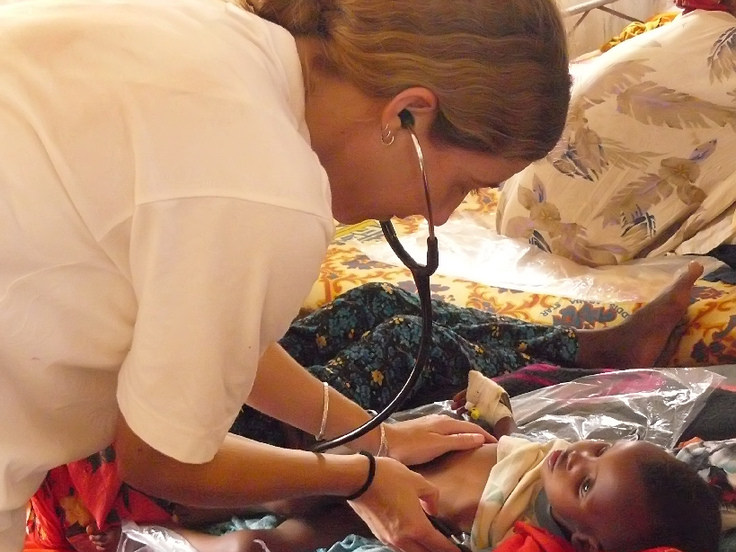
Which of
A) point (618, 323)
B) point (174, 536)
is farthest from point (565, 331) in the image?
point (174, 536)

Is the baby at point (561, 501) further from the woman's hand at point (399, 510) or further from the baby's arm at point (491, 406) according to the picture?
the woman's hand at point (399, 510)

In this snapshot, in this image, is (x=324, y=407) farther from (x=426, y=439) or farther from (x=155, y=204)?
(x=155, y=204)

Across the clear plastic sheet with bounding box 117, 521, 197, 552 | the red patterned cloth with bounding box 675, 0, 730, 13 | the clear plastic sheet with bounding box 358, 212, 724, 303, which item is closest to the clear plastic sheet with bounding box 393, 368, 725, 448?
the clear plastic sheet with bounding box 358, 212, 724, 303

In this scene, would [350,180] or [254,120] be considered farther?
[350,180]

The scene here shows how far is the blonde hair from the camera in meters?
0.74

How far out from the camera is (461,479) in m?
1.28

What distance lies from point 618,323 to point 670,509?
0.73 m

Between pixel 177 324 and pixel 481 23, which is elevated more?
pixel 481 23

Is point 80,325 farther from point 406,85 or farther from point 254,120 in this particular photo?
point 406,85

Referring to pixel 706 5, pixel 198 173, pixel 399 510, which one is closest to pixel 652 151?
pixel 706 5

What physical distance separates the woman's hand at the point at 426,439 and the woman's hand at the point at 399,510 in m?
0.19

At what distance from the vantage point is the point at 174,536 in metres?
1.25

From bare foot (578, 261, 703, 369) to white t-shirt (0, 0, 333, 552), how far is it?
114 centimetres

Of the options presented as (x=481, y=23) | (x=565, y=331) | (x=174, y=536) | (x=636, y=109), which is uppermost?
(x=481, y=23)
